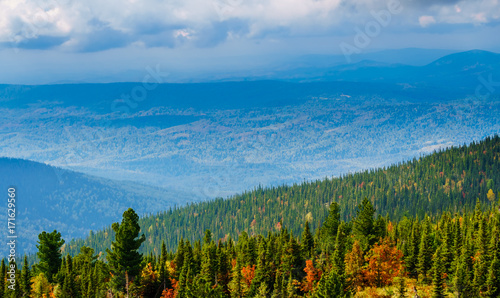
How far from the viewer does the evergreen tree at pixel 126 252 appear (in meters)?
88.9

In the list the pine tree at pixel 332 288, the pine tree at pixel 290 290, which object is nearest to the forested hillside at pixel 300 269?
the pine tree at pixel 290 290

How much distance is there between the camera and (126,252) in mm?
90875

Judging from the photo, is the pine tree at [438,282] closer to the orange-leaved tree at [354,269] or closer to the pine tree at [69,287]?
the orange-leaved tree at [354,269]

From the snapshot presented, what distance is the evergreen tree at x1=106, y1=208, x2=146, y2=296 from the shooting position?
88875 mm

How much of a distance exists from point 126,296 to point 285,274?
95.8 ft

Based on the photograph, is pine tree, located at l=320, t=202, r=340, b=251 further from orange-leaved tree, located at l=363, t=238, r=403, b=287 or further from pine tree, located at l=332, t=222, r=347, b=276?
orange-leaved tree, located at l=363, t=238, r=403, b=287

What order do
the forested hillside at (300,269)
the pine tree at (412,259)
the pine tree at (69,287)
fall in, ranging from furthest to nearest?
the pine tree at (69,287) < the pine tree at (412,259) < the forested hillside at (300,269)

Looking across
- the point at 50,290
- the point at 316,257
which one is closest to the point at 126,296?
the point at 50,290

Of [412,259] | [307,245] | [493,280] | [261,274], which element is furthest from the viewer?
[307,245]

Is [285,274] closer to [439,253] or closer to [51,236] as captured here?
[439,253]

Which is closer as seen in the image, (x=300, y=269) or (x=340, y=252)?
(x=340, y=252)

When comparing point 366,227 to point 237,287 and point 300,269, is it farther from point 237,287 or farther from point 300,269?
point 237,287

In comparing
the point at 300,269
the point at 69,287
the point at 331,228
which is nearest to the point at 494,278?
the point at 300,269

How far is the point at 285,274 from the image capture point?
334 ft
